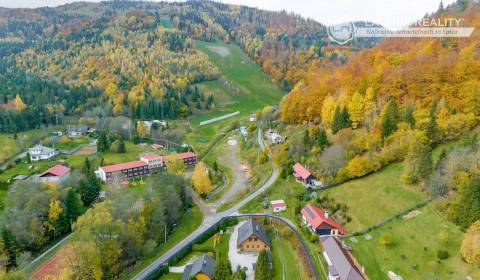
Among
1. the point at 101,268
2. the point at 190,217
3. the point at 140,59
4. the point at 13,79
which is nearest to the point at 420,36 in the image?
the point at 190,217

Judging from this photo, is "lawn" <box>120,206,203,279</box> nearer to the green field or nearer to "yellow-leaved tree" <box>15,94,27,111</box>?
the green field

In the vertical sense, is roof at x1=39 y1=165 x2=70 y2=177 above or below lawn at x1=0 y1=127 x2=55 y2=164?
below

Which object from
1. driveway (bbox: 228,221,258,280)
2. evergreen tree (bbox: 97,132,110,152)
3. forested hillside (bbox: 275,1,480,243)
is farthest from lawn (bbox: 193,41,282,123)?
driveway (bbox: 228,221,258,280)

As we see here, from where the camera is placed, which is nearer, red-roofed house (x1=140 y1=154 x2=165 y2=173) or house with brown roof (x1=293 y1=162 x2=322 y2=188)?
house with brown roof (x1=293 y1=162 x2=322 y2=188)

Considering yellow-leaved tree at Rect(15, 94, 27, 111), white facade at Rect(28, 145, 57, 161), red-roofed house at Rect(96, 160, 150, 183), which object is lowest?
red-roofed house at Rect(96, 160, 150, 183)

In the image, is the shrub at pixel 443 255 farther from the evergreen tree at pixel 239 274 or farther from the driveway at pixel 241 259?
the evergreen tree at pixel 239 274

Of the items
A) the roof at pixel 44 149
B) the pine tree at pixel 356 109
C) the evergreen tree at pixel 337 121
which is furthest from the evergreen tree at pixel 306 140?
the roof at pixel 44 149
